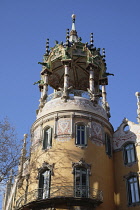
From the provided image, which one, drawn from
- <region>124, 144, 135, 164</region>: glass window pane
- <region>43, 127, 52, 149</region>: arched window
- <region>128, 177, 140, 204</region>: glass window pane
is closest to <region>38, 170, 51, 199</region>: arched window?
<region>43, 127, 52, 149</region>: arched window

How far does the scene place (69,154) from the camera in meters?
21.9

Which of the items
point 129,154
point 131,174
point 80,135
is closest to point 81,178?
point 80,135

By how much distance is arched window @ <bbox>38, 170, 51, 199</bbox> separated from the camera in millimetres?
20797

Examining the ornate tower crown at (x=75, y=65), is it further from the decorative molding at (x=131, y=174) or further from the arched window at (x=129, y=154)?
the decorative molding at (x=131, y=174)

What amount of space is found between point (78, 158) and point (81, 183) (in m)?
1.84

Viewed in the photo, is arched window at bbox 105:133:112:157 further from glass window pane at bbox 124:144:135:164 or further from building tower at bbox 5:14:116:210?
glass window pane at bbox 124:144:135:164

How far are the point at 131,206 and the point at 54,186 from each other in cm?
586

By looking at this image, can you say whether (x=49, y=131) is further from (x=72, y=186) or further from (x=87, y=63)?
(x=87, y=63)

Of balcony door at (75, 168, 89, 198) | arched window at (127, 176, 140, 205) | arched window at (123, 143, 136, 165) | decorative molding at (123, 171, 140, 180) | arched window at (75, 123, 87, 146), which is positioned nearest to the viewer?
balcony door at (75, 168, 89, 198)

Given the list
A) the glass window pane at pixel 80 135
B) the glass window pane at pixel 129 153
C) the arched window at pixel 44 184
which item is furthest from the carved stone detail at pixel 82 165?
the glass window pane at pixel 129 153

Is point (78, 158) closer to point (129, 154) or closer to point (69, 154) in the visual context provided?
point (69, 154)

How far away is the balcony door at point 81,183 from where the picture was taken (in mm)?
20312

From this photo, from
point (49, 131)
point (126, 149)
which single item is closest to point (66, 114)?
point (49, 131)

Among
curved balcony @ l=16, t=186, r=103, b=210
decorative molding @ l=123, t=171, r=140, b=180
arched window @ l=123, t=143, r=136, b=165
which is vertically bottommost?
curved balcony @ l=16, t=186, r=103, b=210
